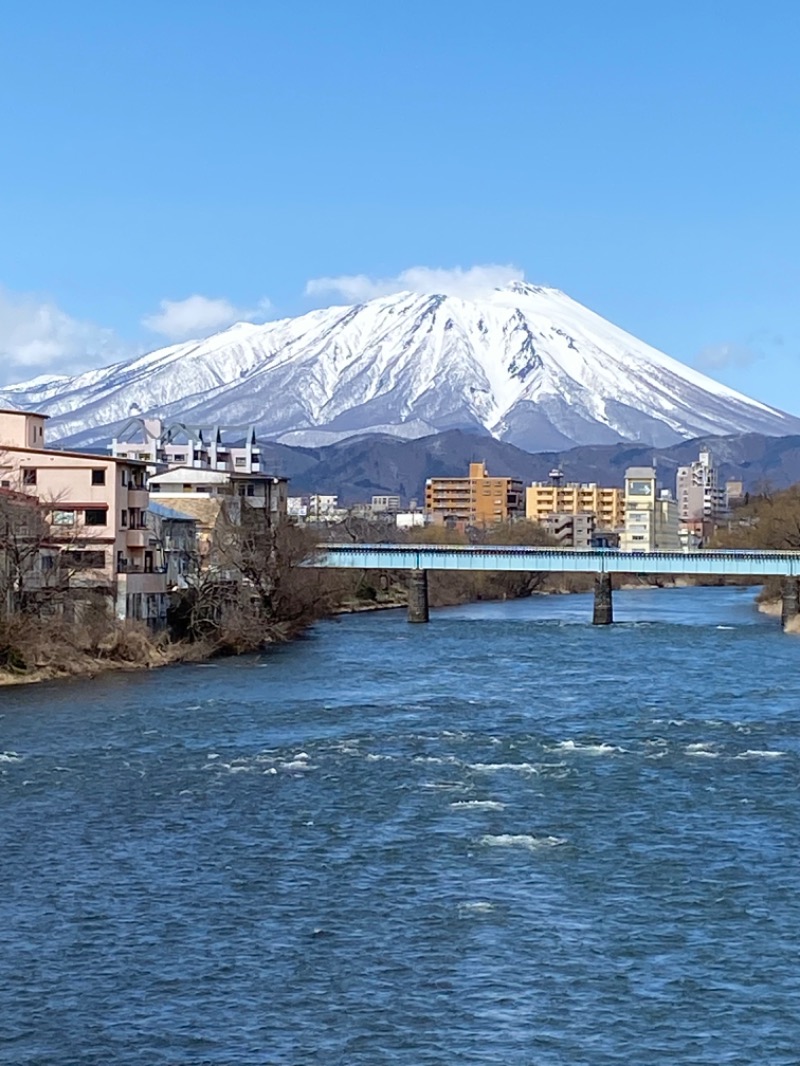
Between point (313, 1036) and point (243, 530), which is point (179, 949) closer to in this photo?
point (313, 1036)

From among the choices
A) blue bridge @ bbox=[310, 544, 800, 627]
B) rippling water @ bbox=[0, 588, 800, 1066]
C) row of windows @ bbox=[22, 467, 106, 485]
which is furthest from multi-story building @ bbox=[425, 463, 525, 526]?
rippling water @ bbox=[0, 588, 800, 1066]

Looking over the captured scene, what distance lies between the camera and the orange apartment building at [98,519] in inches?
1307

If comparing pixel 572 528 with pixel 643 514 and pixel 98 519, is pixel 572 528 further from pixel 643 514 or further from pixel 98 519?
pixel 98 519

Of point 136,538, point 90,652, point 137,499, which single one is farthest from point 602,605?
point 90,652

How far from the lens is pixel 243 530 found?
40.8 metres

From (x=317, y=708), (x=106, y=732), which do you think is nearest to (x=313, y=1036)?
(x=106, y=732)

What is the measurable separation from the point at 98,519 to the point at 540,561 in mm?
20960

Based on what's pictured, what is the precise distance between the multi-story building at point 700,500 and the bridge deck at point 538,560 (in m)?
82.5

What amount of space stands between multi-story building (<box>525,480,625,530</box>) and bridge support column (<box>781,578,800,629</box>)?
80.7 metres

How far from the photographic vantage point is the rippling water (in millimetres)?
10547

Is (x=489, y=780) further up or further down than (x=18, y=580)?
further down

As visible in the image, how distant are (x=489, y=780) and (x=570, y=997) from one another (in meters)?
7.79

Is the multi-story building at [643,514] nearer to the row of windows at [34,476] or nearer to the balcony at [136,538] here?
the balcony at [136,538]

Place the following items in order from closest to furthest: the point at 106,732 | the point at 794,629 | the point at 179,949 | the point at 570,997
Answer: the point at 570,997 < the point at 179,949 < the point at 106,732 < the point at 794,629
